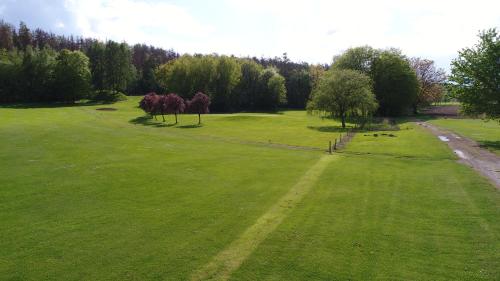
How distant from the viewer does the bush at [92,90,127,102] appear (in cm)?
12181

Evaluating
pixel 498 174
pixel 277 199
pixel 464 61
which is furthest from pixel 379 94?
pixel 277 199

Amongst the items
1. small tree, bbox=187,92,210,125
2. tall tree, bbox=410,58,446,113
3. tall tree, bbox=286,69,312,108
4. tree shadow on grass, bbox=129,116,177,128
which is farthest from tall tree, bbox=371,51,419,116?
tree shadow on grass, bbox=129,116,177,128

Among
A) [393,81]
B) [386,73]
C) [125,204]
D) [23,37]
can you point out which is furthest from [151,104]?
[23,37]

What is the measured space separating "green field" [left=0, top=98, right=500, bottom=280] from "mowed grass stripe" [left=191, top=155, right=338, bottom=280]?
3.6 inches

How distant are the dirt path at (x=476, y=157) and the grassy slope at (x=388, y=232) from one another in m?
1.80

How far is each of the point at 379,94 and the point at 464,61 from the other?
48.2m

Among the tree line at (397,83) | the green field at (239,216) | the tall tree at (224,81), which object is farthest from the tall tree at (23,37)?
the green field at (239,216)

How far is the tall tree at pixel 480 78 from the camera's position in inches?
2004

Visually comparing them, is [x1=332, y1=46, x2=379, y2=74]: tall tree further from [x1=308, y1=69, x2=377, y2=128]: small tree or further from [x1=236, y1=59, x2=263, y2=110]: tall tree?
[x1=236, y1=59, x2=263, y2=110]: tall tree

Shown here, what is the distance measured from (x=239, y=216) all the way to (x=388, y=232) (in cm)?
774

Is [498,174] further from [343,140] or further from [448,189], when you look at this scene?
[343,140]

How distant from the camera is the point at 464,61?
54094 millimetres

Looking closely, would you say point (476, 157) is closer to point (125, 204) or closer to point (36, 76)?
point (125, 204)

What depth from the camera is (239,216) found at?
Result: 20.4 metres
